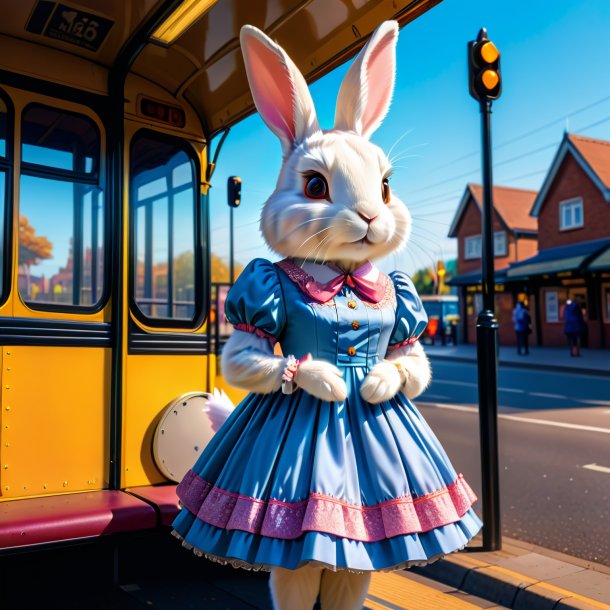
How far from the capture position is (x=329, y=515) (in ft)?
7.22

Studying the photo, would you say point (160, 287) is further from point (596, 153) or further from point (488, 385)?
point (596, 153)

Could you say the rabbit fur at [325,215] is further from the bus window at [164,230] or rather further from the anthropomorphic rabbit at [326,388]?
the bus window at [164,230]

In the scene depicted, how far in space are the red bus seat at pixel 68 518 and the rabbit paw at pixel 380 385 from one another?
1566 mm

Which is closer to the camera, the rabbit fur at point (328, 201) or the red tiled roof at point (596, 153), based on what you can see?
the rabbit fur at point (328, 201)

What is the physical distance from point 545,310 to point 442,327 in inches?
242

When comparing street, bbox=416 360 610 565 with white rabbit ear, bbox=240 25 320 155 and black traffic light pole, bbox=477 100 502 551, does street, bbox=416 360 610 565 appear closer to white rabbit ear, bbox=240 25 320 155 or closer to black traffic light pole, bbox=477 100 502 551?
black traffic light pole, bbox=477 100 502 551

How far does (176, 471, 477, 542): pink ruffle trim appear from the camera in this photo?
221 cm

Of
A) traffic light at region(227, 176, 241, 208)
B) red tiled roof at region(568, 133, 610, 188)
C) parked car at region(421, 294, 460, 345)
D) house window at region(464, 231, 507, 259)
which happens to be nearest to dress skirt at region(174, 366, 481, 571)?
traffic light at region(227, 176, 241, 208)

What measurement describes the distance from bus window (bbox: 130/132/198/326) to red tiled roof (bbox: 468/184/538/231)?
33.5 metres

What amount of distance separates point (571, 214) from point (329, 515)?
29578 mm

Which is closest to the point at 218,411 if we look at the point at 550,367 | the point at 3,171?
the point at 3,171

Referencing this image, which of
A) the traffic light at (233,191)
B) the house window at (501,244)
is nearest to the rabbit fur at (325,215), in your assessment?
the traffic light at (233,191)

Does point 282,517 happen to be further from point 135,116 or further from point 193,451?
point 135,116

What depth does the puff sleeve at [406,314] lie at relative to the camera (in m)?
2.75
